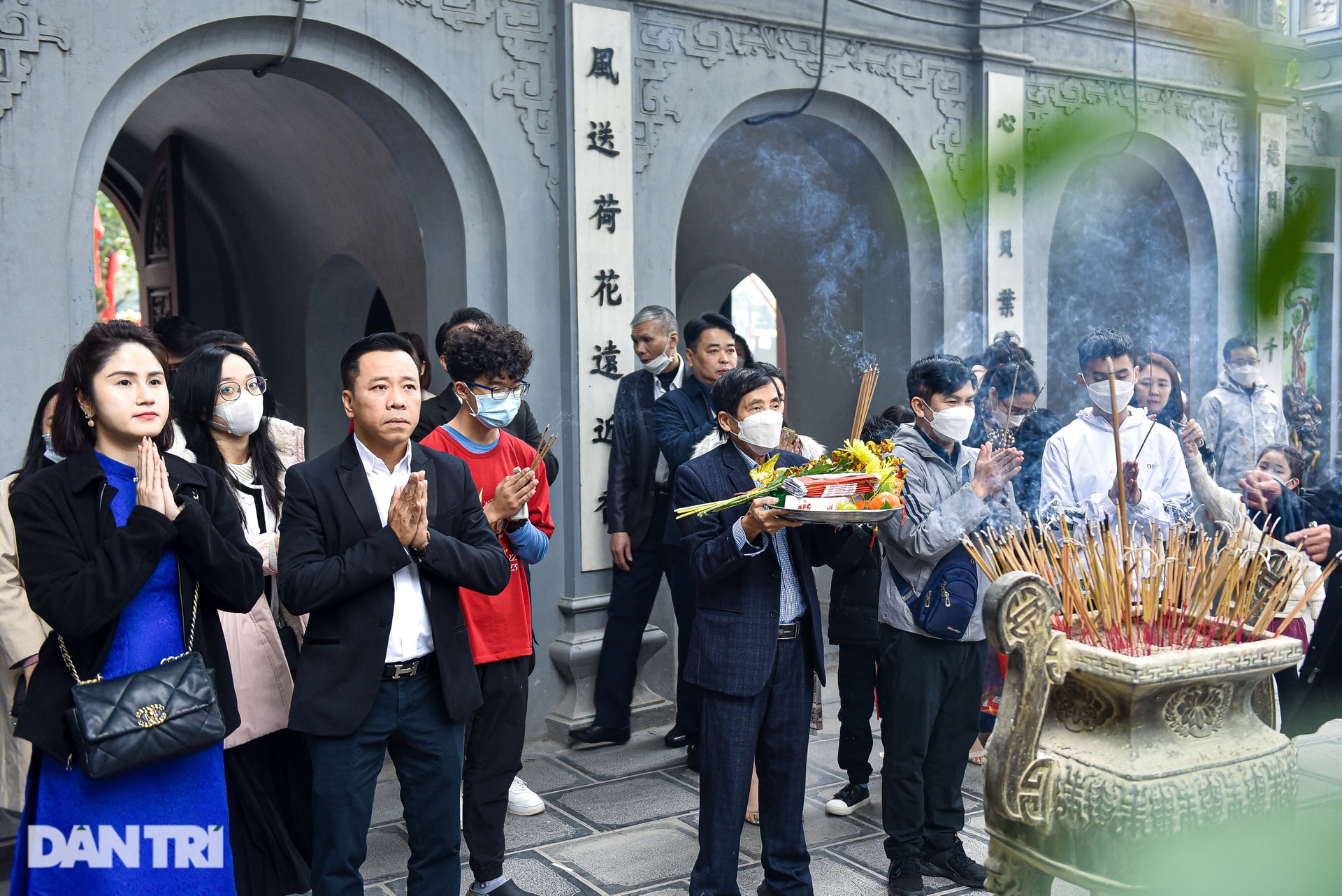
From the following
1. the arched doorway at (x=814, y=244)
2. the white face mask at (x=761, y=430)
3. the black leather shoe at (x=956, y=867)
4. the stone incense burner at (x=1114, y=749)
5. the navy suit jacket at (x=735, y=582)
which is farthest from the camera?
the arched doorway at (x=814, y=244)

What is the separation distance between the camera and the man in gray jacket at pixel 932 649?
355cm

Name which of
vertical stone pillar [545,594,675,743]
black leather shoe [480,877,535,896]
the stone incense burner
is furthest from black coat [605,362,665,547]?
the stone incense burner

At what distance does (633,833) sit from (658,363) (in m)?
2.02

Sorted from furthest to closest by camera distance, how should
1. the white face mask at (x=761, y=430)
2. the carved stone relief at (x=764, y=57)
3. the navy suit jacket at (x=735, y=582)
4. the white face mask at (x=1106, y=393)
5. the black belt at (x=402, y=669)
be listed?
1. the carved stone relief at (x=764, y=57)
2. the white face mask at (x=1106, y=393)
3. the white face mask at (x=761, y=430)
4. the navy suit jacket at (x=735, y=582)
5. the black belt at (x=402, y=669)

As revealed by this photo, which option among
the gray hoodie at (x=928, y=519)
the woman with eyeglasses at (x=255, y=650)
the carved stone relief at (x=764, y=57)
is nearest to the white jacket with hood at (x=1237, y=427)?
the carved stone relief at (x=764, y=57)

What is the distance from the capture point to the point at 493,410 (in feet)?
12.0

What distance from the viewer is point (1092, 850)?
84.7 inches

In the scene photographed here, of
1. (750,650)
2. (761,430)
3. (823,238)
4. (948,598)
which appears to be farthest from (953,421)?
(823,238)

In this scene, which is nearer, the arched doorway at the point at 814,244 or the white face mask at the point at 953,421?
the white face mask at the point at 953,421

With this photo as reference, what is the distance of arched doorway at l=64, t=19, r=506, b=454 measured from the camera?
4789 millimetres

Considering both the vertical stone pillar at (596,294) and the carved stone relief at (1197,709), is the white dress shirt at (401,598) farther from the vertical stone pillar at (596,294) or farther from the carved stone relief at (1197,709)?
the vertical stone pillar at (596,294)

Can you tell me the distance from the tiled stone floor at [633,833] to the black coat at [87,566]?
151 centimetres

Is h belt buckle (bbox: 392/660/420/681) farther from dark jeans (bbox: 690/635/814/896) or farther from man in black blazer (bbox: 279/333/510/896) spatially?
dark jeans (bbox: 690/635/814/896)

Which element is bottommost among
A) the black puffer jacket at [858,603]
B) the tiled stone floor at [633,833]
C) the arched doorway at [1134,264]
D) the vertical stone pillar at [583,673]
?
the tiled stone floor at [633,833]
